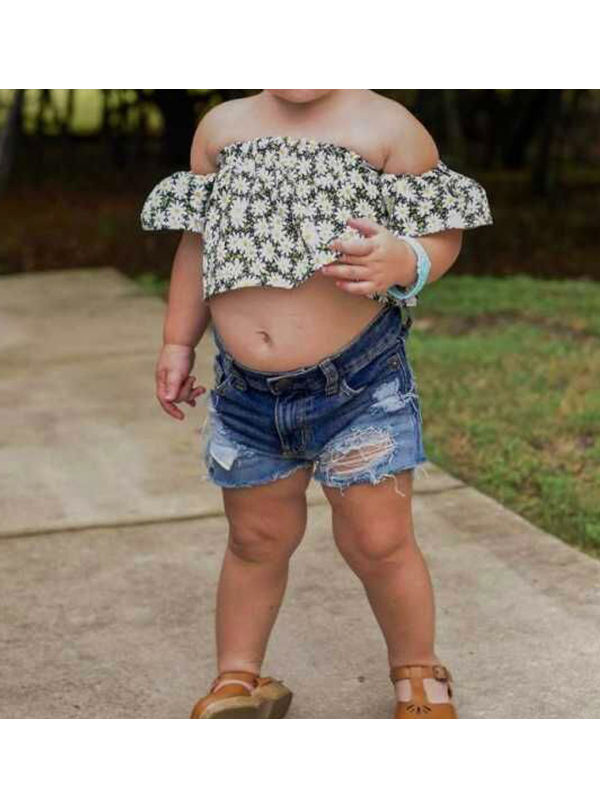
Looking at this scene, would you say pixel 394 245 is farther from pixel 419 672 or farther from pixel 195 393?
pixel 419 672

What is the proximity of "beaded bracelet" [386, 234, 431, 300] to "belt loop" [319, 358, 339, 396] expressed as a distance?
0.54 feet

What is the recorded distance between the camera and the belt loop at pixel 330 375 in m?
2.77

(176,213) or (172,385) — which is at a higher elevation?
(176,213)

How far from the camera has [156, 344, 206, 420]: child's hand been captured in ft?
9.80

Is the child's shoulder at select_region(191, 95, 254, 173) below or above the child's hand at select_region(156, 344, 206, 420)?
above

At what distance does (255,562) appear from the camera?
9.79 feet

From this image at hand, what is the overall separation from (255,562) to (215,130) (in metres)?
0.82

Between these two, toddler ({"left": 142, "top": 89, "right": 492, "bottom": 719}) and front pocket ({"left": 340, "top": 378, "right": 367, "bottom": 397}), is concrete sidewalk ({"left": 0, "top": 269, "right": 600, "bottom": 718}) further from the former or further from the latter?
front pocket ({"left": 340, "top": 378, "right": 367, "bottom": 397})

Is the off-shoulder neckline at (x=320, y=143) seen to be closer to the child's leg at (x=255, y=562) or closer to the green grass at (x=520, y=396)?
the child's leg at (x=255, y=562)

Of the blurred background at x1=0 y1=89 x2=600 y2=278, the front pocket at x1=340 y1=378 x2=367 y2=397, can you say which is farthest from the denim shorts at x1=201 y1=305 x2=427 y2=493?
the blurred background at x1=0 y1=89 x2=600 y2=278

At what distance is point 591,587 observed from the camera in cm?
364

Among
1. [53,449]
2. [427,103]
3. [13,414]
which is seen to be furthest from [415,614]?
[427,103]

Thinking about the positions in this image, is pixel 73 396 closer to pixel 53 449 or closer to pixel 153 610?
pixel 53 449

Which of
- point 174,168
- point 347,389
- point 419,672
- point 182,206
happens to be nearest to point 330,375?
point 347,389
